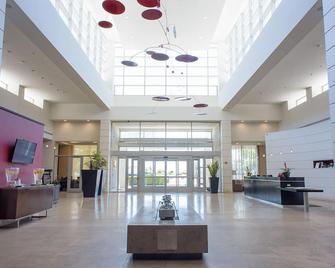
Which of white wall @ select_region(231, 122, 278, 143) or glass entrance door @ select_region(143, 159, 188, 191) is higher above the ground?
white wall @ select_region(231, 122, 278, 143)

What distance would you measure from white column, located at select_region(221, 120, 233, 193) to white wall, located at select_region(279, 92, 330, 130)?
11.4 feet

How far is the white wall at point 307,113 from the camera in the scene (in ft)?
47.6

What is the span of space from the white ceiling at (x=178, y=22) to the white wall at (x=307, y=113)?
19.5 feet

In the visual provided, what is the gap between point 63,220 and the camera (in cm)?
763

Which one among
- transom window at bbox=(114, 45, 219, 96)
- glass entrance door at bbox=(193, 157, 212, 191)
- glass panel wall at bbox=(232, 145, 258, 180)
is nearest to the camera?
glass entrance door at bbox=(193, 157, 212, 191)

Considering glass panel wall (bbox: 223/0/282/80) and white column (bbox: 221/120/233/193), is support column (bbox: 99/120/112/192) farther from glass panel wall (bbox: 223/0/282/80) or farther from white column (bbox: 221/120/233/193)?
glass panel wall (bbox: 223/0/282/80)

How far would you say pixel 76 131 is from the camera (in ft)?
65.8

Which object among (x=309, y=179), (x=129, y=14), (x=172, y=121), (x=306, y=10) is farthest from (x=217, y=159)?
(x=306, y=10)

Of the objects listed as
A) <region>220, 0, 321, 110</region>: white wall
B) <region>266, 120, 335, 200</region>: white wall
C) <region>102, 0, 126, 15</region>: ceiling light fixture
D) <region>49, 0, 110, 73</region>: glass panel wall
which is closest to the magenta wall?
<region>102, 0, 126, 15</region>: ceiling light fixture

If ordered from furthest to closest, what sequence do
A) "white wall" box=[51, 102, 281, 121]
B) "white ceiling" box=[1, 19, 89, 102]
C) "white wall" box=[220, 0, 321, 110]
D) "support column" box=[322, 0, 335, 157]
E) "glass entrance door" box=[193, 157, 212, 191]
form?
"glass entrance door" box=[193, 157, 212, 191] < "white wall" box=[51, 102, 281, 121] < "white ceiling" box=[1, 19, 89, 102] < "white wall" box=[220, 0, 321, 110] < "support column" box=[322, 0, 335, 157]

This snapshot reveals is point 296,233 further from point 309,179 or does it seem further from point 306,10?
point 309,179


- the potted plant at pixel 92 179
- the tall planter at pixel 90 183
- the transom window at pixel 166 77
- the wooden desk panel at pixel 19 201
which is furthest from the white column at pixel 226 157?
the wooden desk panel at pixel 19 201

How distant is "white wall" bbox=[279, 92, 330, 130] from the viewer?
14523 mm

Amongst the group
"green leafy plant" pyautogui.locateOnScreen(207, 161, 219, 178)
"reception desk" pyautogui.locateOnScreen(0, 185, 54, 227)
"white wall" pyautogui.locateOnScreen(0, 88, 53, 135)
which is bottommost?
"reception desk" pyautogui.locateOnScreen(0, 185, 54, 227)
